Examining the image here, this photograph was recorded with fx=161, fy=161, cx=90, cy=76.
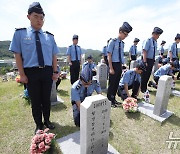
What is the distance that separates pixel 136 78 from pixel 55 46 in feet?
10.0

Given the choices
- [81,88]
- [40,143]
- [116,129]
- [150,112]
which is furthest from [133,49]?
[40,143]

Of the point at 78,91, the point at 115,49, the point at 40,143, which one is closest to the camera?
the point at 40,143

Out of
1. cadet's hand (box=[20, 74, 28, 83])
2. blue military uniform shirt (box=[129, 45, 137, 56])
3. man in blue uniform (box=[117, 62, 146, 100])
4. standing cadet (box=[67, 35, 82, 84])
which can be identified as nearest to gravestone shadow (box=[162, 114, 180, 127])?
man in blue uniform (box=[117, 62, 146, 100])

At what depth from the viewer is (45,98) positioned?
11.1ft

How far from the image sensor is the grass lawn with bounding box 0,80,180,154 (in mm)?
3193

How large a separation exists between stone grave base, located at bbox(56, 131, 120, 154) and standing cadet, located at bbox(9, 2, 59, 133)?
77 cm

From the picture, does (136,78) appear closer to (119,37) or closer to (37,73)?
(119,37)

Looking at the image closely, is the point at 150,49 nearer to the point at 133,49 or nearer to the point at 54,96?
the point at 54,96

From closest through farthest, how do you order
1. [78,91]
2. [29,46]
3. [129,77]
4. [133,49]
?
[29,46] < [78,91] < [129,77] < [133,49]

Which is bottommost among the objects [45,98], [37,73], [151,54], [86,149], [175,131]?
[175,131]

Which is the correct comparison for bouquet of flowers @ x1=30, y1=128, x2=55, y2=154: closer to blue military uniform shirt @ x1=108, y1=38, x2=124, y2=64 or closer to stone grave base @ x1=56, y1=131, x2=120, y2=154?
stone grave base @ x1=56, y1=131, x2=120, y2=154

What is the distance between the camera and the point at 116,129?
3.82m

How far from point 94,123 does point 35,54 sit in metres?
1.60

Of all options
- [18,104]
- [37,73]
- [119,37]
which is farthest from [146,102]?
[18,104]
